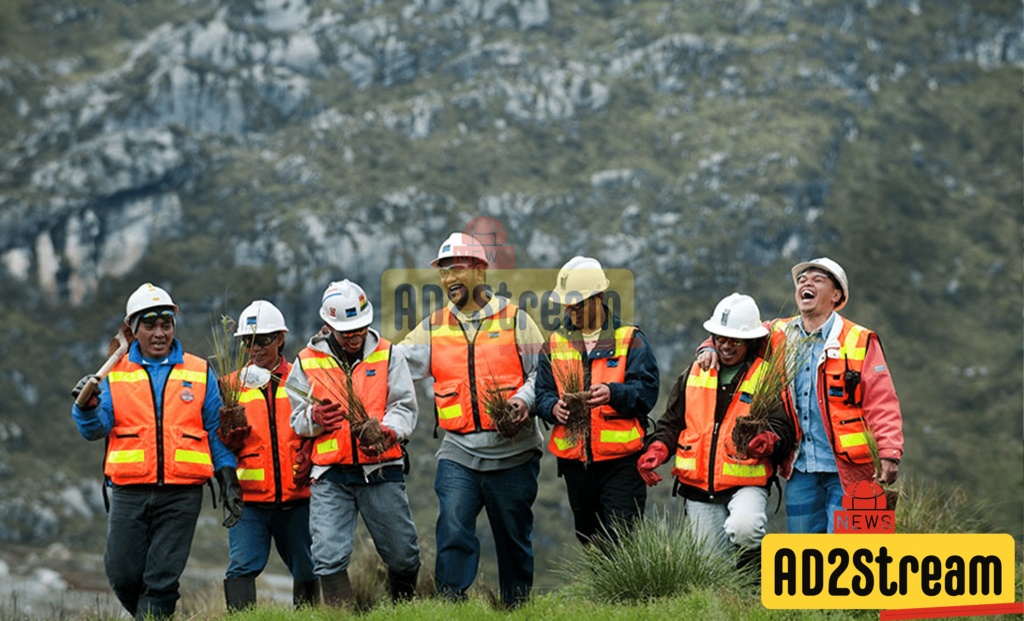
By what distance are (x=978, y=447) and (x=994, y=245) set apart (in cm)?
3468

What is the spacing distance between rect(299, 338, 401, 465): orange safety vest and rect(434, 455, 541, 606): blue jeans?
1.68 ft

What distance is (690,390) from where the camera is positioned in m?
7.48

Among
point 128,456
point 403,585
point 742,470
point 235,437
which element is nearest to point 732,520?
point 742,470

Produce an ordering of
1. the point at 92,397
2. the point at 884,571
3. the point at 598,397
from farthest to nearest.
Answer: the point at 598,397
the point at 92,397
the point at 884,571

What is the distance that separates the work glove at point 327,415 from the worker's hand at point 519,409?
1154 mm

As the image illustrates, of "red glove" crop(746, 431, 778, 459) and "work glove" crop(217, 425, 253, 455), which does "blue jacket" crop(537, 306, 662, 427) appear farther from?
"work glove" crop(217, 425, 253, 455)

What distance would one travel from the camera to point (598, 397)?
24.6 feet

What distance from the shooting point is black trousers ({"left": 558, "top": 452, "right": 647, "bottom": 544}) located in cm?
768

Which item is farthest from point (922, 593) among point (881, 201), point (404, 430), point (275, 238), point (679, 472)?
point (881, 201)

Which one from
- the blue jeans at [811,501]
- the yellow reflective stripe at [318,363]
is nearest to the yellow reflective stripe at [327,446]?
the yellow reflective stripe at [318,363]

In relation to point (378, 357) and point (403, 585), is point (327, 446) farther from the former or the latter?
point (403, 585)

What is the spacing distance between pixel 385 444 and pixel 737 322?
2451mm

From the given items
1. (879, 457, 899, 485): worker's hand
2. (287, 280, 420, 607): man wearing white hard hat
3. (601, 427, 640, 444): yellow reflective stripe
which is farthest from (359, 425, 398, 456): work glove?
(879, 457, 899, 485): worker's hand

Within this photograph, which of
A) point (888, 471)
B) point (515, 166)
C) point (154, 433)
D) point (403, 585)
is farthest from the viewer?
point (515, 166)
